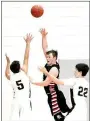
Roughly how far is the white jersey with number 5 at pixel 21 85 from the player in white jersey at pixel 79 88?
17cm

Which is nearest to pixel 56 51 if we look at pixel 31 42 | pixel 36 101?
pixel 31 42

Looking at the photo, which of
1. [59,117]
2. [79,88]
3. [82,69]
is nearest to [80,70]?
[82,69]

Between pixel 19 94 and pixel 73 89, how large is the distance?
429 mm

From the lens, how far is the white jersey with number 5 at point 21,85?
2797 mm

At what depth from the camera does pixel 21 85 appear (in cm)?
280

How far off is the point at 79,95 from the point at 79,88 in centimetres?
6

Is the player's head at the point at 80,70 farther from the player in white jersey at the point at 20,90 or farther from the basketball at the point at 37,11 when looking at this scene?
the basketball at the point at 37,11

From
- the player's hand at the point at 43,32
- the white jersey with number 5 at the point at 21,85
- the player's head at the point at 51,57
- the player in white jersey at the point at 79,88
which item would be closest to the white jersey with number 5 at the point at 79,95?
the player in white jersey at the point at 79,88

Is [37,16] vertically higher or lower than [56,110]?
higher

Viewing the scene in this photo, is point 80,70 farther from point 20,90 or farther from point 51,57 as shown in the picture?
point 20,90

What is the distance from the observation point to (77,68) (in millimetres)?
2721

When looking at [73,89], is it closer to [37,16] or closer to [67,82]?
[67,82]

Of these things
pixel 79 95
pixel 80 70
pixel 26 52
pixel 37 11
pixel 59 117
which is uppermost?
pixel 37 11

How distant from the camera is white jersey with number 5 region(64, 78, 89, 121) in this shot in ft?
8.86
